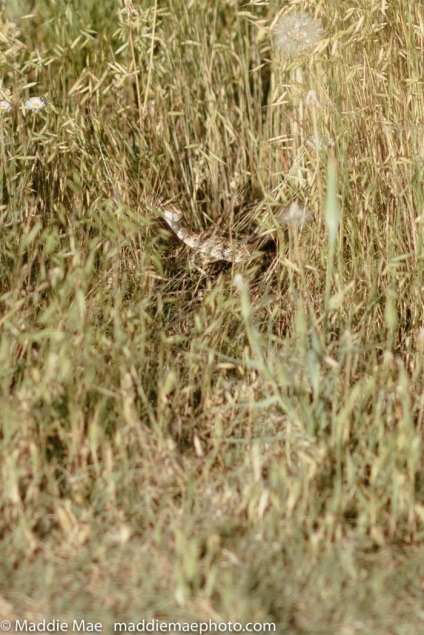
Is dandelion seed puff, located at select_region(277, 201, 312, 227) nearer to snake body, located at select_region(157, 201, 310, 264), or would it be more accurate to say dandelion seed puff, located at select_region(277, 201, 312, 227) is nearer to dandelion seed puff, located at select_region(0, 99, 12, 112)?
snake body, located at select_region(157, 201, 310, 264)

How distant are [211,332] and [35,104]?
3.80 ft

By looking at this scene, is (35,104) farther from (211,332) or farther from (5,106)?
(211,332)

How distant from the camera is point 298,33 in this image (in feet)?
10.8

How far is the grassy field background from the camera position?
7.31 feet

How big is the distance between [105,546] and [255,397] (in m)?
0.73

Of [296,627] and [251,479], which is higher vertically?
[251,479]

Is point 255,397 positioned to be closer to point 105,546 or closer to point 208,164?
point 105,546

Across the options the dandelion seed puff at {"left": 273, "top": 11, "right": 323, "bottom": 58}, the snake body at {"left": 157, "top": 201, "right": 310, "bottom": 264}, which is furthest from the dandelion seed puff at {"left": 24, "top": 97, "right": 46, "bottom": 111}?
the dandelion seed puff at {"left": 273, "top": 11, "right": 323, "bottom": 58}

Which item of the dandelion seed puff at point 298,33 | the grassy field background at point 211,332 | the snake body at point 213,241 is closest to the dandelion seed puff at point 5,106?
the grassy field background at point 211,332

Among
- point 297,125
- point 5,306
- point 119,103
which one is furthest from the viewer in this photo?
point 119,103

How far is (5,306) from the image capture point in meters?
3.10

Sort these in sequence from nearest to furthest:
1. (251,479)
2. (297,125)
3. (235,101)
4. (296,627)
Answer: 1. (296,627)
2. (251,479)
3. (297,125)
4. (235,101)

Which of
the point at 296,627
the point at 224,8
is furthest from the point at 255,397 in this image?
the point at 224,8

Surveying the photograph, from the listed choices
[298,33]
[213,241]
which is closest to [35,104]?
[213,241]
